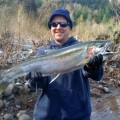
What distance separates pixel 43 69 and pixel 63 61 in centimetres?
23

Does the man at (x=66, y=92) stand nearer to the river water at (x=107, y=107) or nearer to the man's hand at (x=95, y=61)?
the man's hand at (x=95, y=61)

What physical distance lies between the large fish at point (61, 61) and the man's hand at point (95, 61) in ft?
0.17

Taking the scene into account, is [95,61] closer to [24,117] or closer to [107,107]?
[24,117]

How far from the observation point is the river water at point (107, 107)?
688 cm

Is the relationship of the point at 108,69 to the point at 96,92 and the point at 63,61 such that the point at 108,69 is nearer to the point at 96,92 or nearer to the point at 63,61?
the point at 96,92

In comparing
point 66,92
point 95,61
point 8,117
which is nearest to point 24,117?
point 8,117

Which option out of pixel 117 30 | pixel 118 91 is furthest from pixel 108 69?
pixel 117 30

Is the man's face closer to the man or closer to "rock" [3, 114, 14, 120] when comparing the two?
the man

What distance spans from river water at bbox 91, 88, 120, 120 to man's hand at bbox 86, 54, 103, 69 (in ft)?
11.4

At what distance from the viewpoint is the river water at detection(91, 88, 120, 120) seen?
22.6 ft

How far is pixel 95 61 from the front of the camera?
338 centimetres

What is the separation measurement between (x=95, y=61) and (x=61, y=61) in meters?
0.37

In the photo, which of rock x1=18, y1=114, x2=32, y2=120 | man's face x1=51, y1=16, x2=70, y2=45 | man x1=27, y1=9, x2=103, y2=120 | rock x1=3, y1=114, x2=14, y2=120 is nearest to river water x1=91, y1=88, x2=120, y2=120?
rock x1=18, y1=114, x2=32, y2=120

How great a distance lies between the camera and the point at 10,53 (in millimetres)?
8164
